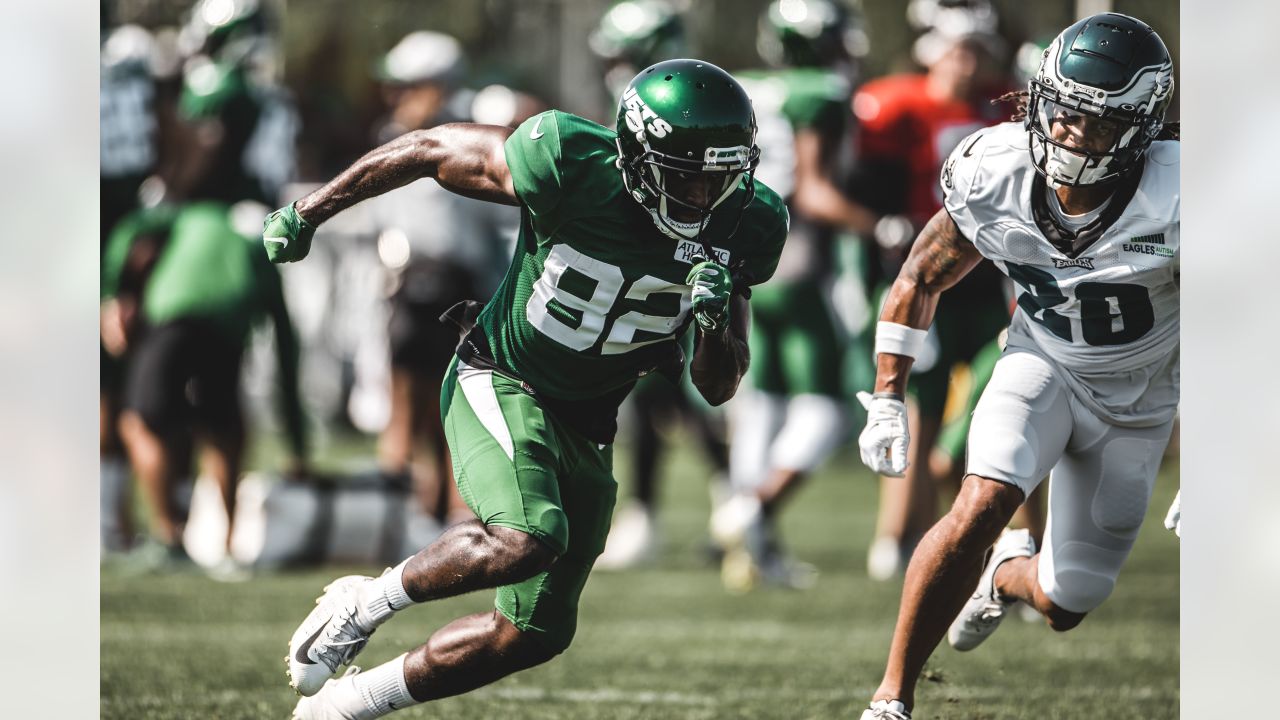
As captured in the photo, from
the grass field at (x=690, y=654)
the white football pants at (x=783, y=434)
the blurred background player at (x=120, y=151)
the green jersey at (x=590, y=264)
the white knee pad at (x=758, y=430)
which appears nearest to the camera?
the green jersey at (x=590, y=264)

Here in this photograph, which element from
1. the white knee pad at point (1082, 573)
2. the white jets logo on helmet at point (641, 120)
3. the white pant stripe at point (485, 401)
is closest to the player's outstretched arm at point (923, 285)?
the white knee pad at point (1082, 573)

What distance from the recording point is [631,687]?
14.8 ft

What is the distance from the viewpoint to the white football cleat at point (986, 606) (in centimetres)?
395

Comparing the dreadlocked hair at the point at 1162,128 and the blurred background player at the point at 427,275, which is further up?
the dreadlocked hair at the point at 1162,128

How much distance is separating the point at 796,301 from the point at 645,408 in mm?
945

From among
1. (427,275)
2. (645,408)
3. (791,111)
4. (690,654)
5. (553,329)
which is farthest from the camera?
(645,408)

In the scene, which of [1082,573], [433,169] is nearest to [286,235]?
[433,169]

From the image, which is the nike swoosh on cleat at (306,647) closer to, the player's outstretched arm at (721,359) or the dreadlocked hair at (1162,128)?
the player's outstretched arm at (721,359)

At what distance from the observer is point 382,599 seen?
3.27 m

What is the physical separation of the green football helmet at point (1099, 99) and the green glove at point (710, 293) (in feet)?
2.40

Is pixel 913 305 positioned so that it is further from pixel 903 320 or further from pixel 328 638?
pixel 328 638

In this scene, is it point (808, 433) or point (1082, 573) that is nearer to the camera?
point (1082, 573)

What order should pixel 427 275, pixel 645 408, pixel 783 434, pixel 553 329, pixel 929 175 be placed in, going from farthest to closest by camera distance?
pixel 645 408 → pixel 427 275 → pixel 783 434 → pixel 929 175 → pixel 553 329
